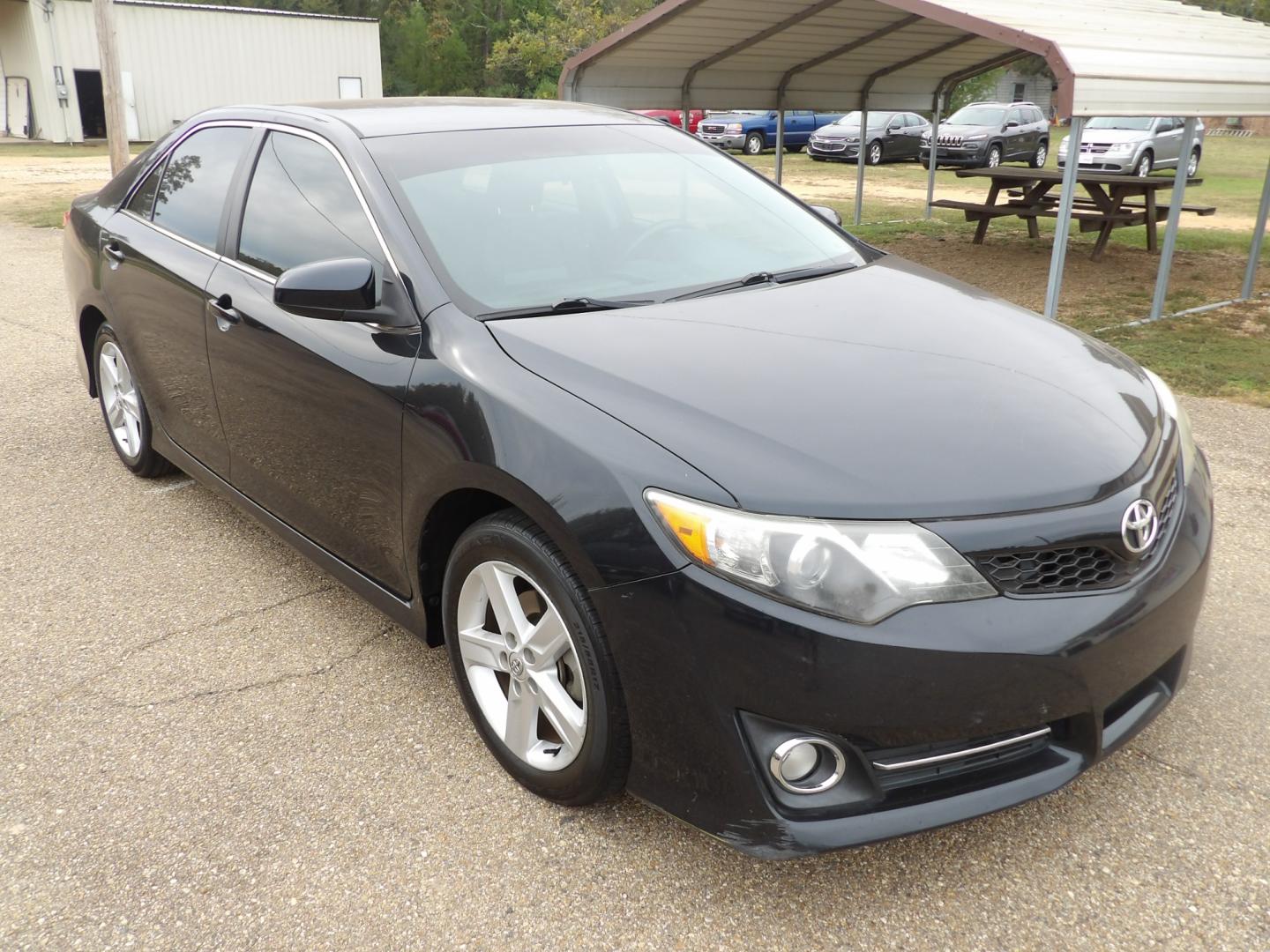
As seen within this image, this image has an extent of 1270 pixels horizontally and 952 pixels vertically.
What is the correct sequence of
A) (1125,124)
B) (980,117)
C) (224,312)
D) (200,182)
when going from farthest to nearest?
(980,117) < (1125,124) < (200,182) < (224,312)

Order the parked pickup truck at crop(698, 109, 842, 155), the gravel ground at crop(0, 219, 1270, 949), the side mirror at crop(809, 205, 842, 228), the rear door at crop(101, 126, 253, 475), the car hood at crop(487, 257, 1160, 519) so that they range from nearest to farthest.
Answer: the car hood at crop(487, 257, 1160, 519) < the gravel ground at crop(0, 219, 1270, 949) < the rear door at crop(101, 126, 253, 475) < the side mirror at crop(809, 205, 842, 228) < the parked pickup truck at crop(698, 109, 842, 155)

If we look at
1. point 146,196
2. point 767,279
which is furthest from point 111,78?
point 767,279

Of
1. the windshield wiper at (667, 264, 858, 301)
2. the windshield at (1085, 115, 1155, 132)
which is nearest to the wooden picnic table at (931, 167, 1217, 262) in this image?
the windshield wiper at (667, 264, 858, 301)

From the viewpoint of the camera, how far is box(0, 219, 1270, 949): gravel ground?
219cm

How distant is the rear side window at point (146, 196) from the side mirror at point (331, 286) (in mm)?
1865

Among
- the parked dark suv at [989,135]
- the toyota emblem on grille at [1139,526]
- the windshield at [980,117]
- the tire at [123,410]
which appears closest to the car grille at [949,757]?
the toyota emblem on grille at [1139,526]

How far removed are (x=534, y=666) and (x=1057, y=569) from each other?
45.5 inches

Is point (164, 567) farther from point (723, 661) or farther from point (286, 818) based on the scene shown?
point (723, 661)

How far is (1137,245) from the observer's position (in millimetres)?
12641

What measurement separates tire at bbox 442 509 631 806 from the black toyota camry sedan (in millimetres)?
10

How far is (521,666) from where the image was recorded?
8.17 ft

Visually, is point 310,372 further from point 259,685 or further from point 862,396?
point 862,396

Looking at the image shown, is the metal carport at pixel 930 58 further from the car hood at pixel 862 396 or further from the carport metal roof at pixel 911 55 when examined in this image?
the car hood at pixel 862 396

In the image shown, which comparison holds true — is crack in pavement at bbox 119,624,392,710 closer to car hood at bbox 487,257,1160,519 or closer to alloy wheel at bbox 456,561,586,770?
alloy wheel at bbox 456,561,586,770
